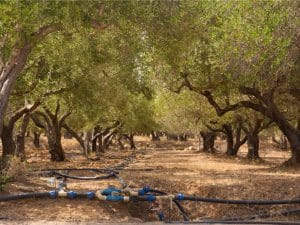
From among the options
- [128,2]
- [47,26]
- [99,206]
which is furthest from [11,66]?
[99,206]

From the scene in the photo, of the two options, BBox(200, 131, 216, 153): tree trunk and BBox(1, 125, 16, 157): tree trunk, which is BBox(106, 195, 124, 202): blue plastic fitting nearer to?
BBox(1, 125, 16, 157): tree trunk

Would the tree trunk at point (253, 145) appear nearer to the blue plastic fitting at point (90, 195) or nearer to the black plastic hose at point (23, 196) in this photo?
the blue plastic fitting at point (90, 195)

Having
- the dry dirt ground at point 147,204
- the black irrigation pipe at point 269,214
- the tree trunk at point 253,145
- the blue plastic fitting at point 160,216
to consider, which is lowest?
the blue plastic fitting at point 160,216

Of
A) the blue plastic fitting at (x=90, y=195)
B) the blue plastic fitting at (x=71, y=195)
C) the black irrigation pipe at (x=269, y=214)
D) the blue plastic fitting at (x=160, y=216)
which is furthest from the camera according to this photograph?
the blue plastic fitting at (x=160, y=216)

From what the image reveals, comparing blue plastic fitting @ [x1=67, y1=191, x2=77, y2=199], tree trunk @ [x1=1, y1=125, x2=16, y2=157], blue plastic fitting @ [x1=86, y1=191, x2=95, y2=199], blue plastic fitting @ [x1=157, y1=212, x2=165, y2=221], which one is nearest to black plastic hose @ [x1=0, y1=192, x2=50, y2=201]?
blue plastic fitting @ [x1=67, y1=191, x2=77, y2=199]

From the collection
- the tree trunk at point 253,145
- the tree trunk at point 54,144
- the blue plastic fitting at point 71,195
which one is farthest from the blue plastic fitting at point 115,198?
the tree trunk at point 253,145

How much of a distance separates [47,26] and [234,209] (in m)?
8.07

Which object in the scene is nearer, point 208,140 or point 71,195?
point 71,195

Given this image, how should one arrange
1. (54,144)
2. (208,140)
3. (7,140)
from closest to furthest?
(7,140) → (54,144) → (208,140)

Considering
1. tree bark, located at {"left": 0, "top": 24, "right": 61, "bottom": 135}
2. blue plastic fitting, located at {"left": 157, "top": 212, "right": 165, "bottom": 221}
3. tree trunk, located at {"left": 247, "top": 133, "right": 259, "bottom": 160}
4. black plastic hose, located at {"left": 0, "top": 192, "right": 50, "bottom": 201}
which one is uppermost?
tree bark, located at {"left": 0, "top": 24, "right": 61, "bottom": 135}

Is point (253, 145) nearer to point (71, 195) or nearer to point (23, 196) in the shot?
point (71, 195)

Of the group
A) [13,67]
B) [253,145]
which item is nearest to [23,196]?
[13,67]

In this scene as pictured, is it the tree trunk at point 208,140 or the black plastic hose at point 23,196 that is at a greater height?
the tree trunk at point 208,140

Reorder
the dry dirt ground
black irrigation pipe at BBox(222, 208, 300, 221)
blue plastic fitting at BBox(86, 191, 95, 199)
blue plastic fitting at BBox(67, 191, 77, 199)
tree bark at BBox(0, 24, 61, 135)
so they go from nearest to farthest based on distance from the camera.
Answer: the dry dirt ground → black irrigation pipe at BBox(222, 208, 300, 221) → blue plastic fitting at BBox(67, 191, 77, 199) → blue plastic fitting at BBox(86, 191, 95, 199) → tree bark at BBox(0, 24, 61, 135)
